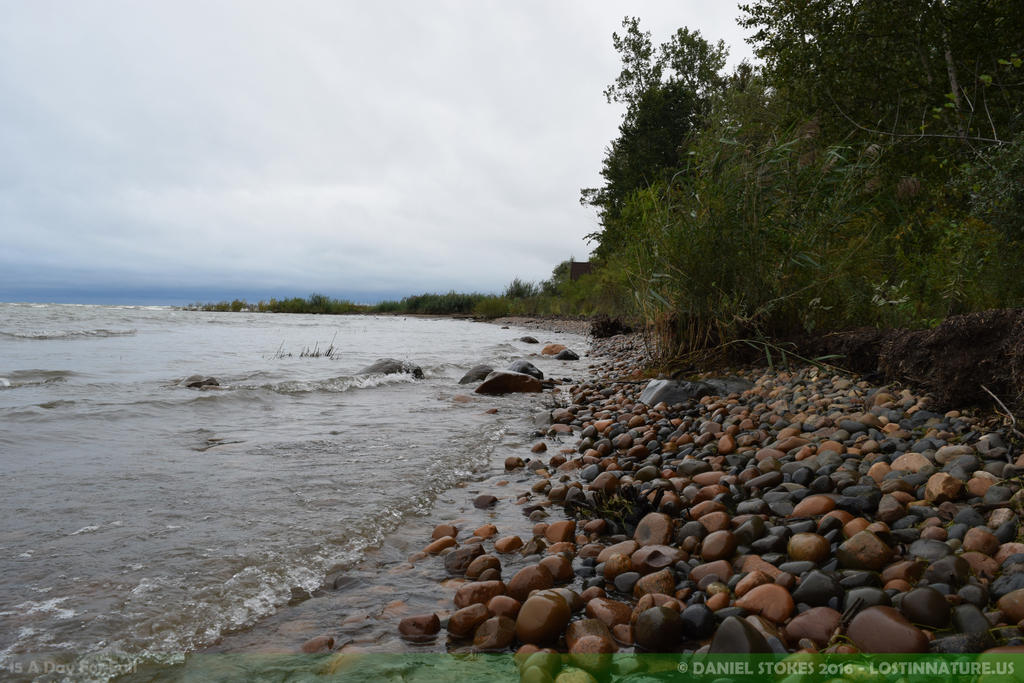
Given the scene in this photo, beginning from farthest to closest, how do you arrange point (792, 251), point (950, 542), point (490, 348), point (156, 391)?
point (490, 348), point (156, 391), point (792, 251), point (950, 542)

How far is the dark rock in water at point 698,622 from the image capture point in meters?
1.74

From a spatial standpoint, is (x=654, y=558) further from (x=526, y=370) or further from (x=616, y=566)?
(x=526, y=370)

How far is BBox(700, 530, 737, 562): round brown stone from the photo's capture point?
83.4 inches

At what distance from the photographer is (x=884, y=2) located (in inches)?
309

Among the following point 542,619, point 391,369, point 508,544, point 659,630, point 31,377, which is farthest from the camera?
point 391,369

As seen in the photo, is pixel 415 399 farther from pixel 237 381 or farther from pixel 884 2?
pixel 884 2

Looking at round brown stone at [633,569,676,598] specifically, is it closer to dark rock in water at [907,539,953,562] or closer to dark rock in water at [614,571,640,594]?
dark rock in water at [614,571,640,594]

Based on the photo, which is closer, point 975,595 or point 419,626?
point 975,595

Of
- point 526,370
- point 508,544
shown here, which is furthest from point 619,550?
point 526,370

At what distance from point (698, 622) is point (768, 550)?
51cm

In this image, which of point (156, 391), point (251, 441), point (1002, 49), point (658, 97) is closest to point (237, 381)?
point (156, 391)

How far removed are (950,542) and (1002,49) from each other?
8.69 meters

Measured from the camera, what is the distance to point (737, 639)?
1.51 metres

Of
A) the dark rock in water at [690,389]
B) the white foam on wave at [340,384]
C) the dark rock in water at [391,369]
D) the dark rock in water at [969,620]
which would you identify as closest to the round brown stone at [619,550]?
the dark rock in water at [969,620]
